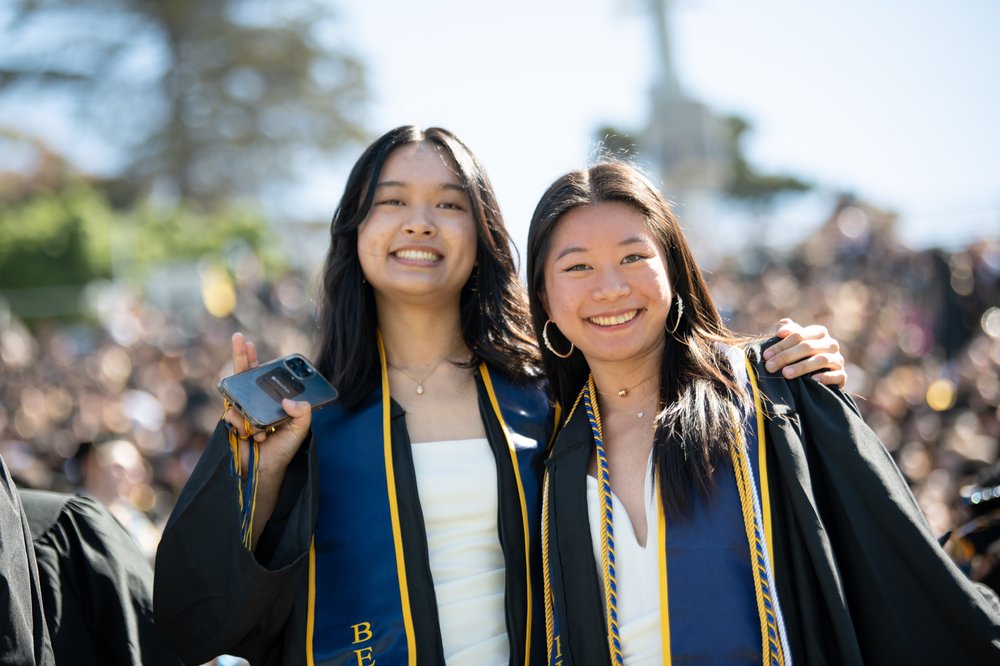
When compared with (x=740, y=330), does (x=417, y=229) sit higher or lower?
higher

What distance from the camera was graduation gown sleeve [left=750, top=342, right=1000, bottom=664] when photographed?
2287 millimetres

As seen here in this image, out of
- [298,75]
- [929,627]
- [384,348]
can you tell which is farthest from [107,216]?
[929,627]

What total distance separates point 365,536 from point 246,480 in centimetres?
36

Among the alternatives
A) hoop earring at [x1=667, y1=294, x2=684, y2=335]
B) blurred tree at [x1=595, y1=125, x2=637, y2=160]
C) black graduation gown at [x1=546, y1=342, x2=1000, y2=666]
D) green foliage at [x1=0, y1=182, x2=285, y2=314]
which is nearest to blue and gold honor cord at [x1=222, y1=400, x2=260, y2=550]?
black graduation gown at [x1=546, y1=342, x2=1000, y2=666]

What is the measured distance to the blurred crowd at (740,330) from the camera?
666cm

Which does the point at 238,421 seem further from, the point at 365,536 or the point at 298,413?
Result: the point at 365,536

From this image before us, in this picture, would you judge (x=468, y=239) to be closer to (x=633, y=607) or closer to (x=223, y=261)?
(x=633, y=607)

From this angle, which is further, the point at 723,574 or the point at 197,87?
the point at 197,87

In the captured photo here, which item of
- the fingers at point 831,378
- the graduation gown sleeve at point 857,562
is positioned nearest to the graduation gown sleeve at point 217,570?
the graduation gown sleeve at point 857,562

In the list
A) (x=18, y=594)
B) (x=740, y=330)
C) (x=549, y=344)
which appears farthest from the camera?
(x=740, y=330)

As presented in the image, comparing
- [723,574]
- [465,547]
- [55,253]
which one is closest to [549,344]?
[465,547]

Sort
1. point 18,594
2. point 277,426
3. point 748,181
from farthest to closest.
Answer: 1. point 748,181
2. point 277,426
3. point 18,594

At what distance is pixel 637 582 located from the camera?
250 centimetres

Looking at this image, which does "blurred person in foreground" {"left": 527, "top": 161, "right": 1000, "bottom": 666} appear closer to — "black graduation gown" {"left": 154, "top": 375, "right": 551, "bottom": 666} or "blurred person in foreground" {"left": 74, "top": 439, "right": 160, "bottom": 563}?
"black graduation gown" {"left": 154, "top": 375, "right": 551, "bottom": 666}
